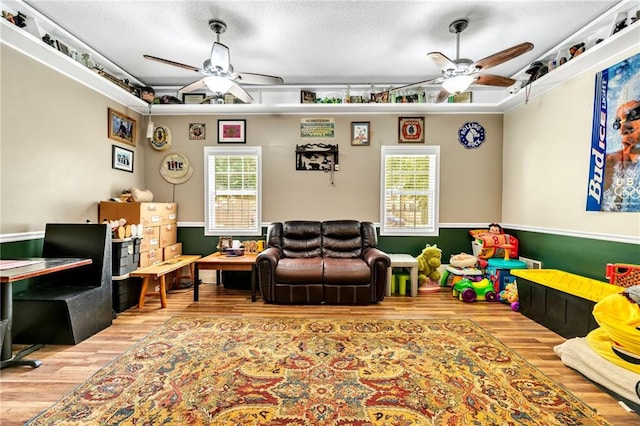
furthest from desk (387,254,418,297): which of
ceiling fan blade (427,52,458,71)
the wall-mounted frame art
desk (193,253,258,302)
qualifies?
the wall-mounted frame art

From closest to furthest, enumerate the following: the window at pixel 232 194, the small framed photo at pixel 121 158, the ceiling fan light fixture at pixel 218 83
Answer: the ceiling fan light fixture at pixel 218 83
the small framed photo at pixel 121 158
the window at pixel 232 194

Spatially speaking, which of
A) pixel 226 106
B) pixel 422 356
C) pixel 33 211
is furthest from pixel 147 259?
pixel 422 356

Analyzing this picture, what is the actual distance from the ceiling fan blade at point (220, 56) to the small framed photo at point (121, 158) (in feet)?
7.62

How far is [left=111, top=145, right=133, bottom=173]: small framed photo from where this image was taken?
4027mm

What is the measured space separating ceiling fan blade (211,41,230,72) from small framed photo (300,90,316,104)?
170 cm

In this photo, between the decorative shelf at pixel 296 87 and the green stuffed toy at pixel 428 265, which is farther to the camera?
the green stuffed toy at pixel 428 265

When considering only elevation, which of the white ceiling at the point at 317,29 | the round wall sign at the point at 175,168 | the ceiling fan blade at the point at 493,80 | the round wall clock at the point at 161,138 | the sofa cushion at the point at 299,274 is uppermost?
the white ceiling at the point at 317,29

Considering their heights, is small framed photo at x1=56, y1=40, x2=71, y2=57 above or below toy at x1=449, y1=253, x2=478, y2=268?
above

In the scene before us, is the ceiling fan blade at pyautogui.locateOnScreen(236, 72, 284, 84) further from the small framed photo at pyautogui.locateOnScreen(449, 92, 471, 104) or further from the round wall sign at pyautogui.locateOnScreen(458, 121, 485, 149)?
the round wall sign at pyautogui.locateOnScreen(458, 121, 485, 149)

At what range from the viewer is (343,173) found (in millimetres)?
4691

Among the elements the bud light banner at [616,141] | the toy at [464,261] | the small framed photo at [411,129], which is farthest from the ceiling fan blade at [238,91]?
the bud light banner at [616,141]

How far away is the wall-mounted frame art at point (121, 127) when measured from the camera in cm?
395

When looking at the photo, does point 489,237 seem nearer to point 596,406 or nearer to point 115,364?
point 596,406

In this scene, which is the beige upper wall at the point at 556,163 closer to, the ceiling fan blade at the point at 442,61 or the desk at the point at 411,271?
the ceiling fan blade at the point at 442,61
